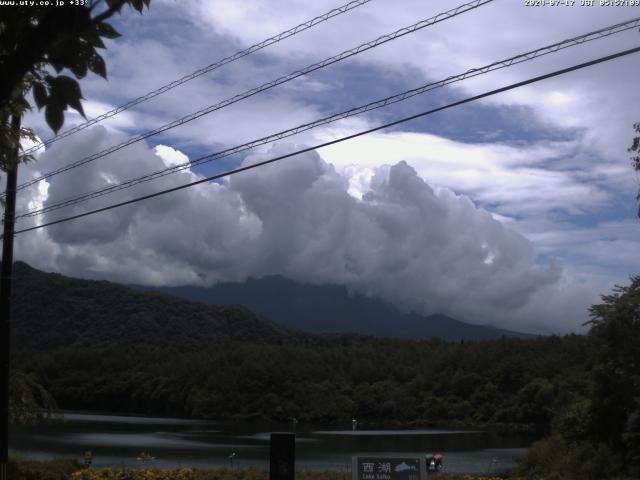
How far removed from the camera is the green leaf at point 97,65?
3.75 meters

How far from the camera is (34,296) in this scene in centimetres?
15900

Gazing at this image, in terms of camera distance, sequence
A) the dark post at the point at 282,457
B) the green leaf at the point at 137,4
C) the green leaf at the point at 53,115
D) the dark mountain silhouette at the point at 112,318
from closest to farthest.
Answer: the green leaf at the point at 53,115 < the green leaf at the point at 137,4 < the dark post at the point at 282,457 < the dark mountain silhouette at the point at 112,318

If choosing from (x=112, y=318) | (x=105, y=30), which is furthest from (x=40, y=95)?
(x=112, y=318)

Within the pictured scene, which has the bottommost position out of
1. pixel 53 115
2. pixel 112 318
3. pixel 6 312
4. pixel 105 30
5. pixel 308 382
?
pixel 53 115

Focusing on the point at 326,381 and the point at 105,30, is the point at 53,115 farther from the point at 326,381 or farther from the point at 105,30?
the point at 326,381

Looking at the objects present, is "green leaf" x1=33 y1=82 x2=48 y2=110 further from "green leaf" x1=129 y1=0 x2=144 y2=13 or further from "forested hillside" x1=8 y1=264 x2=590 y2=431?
"forested hillside" x1=8 y1=264 x2=590 y2=431

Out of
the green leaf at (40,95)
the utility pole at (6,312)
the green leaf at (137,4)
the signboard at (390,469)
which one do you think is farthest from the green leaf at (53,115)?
the utility pole at (6,312)

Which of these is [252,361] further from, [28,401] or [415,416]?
[28,401]

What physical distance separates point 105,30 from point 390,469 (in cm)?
960

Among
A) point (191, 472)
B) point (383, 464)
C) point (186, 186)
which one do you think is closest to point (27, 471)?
point (191, 472)

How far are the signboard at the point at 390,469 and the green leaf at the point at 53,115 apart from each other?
9.40 m

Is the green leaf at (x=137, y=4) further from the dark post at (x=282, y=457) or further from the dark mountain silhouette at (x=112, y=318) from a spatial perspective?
the dark mountain silhouette at (x=112, y=318)

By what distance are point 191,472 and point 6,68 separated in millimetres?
19672

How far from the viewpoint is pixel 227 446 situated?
5472cm
